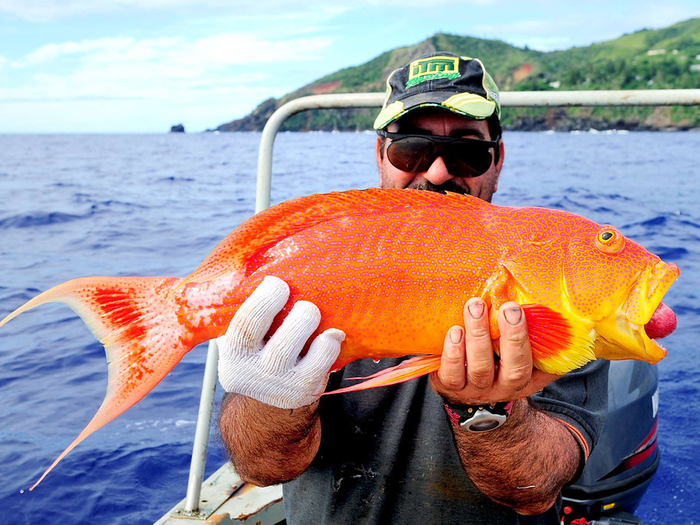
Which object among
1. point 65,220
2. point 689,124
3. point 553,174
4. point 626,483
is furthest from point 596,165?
point 689,124

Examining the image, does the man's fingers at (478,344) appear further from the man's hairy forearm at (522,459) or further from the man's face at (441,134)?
the man's face at (441,134)

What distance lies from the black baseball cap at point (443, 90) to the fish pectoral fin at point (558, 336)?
54.6 inches

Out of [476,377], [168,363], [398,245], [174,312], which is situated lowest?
[476,377]

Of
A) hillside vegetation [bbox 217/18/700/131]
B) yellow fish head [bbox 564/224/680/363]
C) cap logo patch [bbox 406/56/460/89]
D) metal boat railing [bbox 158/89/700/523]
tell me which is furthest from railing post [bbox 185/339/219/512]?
hillside vegetation [bbox 217/18/700/131]

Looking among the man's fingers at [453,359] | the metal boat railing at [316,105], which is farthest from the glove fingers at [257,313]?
the metal boat railing at [316,105]

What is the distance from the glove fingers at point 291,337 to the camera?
1.92m

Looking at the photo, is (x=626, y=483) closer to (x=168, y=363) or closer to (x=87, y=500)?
(x=168, y=363)

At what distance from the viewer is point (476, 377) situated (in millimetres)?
2025

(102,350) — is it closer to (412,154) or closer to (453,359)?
(412,154)

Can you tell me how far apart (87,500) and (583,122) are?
107 m

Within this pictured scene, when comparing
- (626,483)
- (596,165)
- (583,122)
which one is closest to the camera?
(626,483)

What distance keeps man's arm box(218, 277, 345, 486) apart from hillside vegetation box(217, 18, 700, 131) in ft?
259

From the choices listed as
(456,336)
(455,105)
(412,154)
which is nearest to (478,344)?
(456,336)

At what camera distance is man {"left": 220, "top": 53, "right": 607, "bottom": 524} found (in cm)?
198
